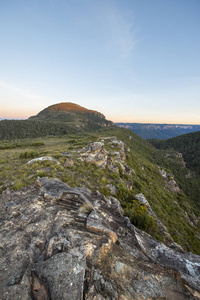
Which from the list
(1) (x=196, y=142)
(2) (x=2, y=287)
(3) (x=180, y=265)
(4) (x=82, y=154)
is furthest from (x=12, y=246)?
(1) (x=196, y=142)

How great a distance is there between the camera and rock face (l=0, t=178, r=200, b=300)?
127 inches

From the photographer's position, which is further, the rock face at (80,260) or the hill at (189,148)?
the hill at (189,148)

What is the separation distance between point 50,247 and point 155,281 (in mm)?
3675

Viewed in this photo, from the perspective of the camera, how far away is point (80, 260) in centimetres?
377

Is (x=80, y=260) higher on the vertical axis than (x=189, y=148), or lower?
higher

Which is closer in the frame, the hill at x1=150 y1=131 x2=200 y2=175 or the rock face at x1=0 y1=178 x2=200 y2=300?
the rock face at x1=0 y1=178 x2=200 y2=300

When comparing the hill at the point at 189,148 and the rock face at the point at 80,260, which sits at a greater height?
the rock face at the point at 80,260

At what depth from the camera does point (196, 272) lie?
181 inches

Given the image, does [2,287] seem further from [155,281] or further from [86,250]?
A: [155,281]

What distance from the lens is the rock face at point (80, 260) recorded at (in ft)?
10.6

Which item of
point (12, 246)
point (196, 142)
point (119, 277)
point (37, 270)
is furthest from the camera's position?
point (196, 142)

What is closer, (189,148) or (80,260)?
(80,260)

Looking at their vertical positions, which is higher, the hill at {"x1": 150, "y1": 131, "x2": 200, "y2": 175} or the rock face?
the rock face

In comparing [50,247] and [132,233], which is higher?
[50,247]
